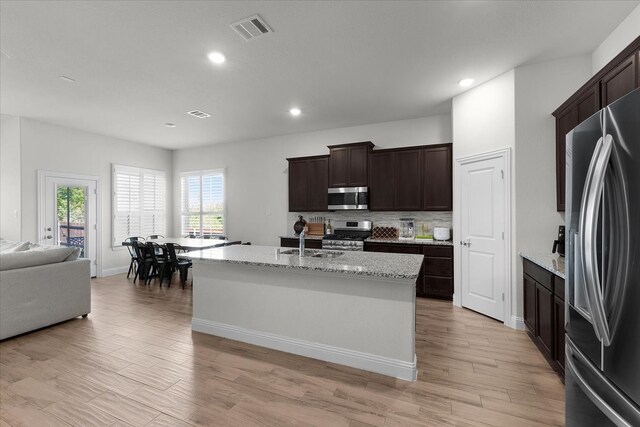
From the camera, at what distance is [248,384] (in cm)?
233

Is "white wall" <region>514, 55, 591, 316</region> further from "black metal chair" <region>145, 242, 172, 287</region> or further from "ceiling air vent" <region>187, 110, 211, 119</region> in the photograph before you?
"black metal chair" <region>145, 242, 172, 287</region>

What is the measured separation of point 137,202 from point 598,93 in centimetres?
800

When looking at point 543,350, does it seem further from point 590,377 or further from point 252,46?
point 252,46

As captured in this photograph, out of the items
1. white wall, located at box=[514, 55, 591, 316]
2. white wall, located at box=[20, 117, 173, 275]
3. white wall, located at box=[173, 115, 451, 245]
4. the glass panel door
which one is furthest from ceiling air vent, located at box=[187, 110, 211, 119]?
white wall, located at box=[514, 55, 591, 316]

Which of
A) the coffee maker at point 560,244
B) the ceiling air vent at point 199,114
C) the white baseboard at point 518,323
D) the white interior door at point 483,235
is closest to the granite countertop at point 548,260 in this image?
the coffee maker at point 560,244

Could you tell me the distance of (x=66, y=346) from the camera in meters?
3.02

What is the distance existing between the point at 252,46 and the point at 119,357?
3234 millimetres

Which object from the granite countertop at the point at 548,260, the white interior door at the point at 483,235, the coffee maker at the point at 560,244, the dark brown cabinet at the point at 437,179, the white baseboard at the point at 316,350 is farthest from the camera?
the dark brown cabinet at the point at 437,179

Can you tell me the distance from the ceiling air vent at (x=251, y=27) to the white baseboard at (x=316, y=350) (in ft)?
9.37

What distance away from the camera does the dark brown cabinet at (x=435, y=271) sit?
4.51 m

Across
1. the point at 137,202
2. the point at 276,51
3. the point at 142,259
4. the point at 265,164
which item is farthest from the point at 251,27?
the point at 137,202

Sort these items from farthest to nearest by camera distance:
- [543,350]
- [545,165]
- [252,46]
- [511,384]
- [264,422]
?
[545,165] < [252,46] < [543,350] < [511,384] < [264,422]

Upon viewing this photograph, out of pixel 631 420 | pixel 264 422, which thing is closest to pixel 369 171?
pixel 264 422

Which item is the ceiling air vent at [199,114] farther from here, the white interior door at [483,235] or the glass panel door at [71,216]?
the white interior door at [483,235]
